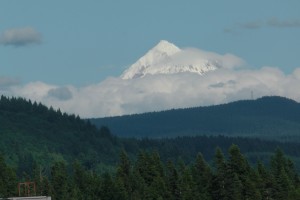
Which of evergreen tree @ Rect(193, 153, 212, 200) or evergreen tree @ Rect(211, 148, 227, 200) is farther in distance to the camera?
evergreen tree @ Rect(193, 153, 212, 200)

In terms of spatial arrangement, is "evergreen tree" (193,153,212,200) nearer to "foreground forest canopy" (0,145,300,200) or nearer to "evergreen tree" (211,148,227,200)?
"foreground forest canopy" (0,145,300,200)

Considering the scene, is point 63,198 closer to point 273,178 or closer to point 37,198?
point 37,198

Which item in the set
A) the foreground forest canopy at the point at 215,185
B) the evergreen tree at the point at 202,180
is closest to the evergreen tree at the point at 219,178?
the foreground forest canopy at the point at 215,185

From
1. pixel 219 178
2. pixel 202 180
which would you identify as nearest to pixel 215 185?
pixel 219 178

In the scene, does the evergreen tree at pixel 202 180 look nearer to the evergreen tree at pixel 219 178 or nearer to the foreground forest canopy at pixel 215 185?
the foreground forest canopy at pixel 215 185

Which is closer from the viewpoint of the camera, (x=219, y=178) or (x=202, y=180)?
(x=219, y=178)

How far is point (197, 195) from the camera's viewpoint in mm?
187125

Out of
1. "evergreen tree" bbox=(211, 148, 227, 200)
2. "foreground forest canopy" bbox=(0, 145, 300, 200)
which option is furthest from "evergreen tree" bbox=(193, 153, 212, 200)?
"evergreen tree" bbox=(211, 148, 227, 200)

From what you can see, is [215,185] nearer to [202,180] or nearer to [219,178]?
[219,178]

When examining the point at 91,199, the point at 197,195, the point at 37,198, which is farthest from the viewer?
the point at 91,199

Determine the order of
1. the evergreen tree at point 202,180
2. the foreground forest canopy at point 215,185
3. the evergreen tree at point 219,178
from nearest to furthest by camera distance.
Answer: the foreground forest canopy at point 215,185 → the evergreen tree at point 219,178 → the evergreen tree at point 202,180

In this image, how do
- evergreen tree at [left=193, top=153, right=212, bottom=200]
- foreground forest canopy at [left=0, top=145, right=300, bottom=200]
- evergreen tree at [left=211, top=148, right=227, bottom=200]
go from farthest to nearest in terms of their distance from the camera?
1. evergreen tree at [left=193, top=153, right=212, bottom=200]
2. evergreen tree at [left=211, top=148, right=227, bottom=200]
3. foreground forest canopy at [left=0, top=145, right=300, bottom=200]

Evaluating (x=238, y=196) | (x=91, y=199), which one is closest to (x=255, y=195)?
(x=238, y=196)

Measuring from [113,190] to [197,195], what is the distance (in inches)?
652
